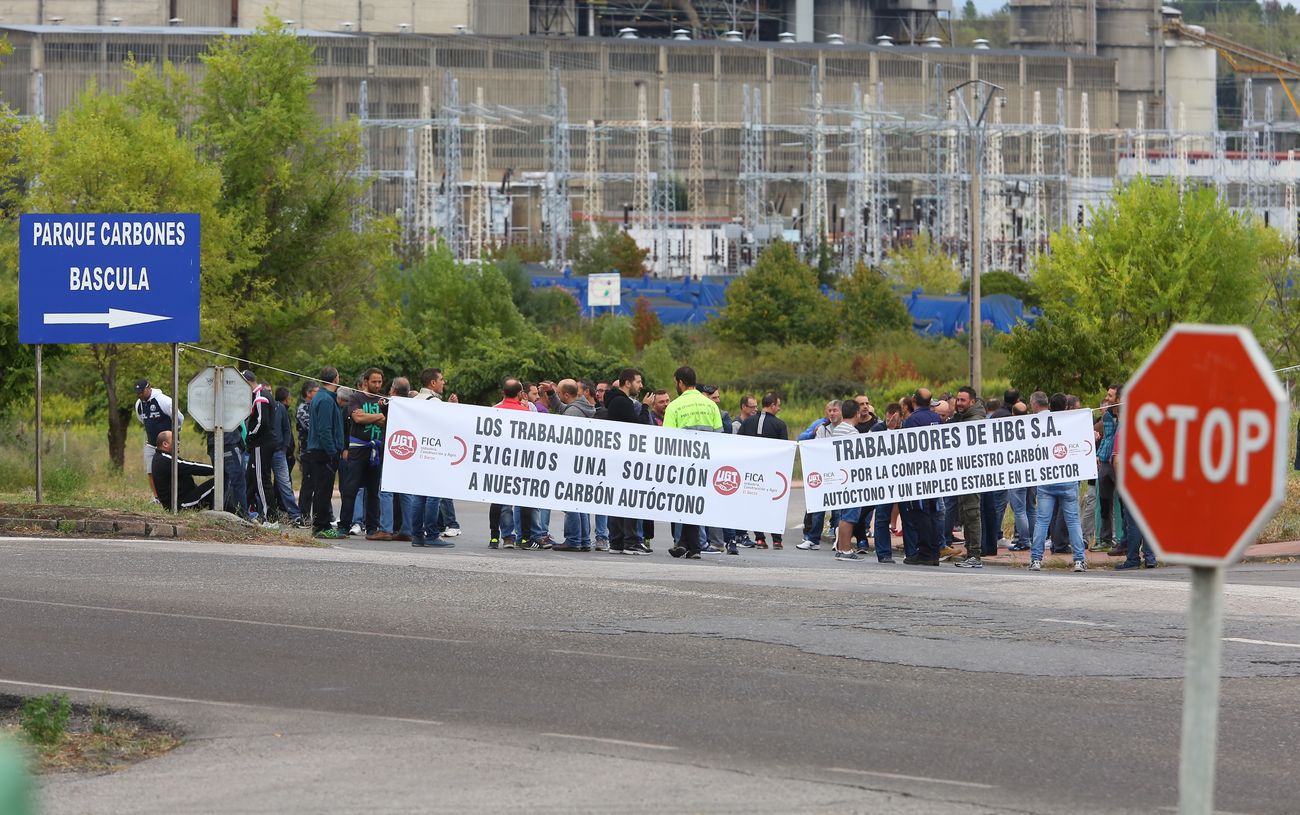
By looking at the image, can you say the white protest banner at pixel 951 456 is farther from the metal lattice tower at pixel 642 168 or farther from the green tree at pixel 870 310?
the metal lattice tower at pixel 642 168

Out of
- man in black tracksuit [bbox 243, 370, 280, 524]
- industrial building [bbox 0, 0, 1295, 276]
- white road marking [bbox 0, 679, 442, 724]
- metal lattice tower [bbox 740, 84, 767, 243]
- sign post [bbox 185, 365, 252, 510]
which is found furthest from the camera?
industrial building [bbox 0, 0, 1295, 276]

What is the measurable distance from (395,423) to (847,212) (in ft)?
289

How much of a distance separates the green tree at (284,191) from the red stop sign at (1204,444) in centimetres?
3250

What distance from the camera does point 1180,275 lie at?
42938 mm

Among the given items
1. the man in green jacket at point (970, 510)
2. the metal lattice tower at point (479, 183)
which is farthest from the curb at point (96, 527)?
the metal lattice tower at point (479, 183)

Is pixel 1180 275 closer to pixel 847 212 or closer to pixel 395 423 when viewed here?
pixel 395 423

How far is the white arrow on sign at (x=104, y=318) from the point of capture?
59.5 feet

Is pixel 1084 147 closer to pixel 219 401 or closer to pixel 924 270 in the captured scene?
pixel 924 270

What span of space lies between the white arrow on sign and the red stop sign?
15001mm

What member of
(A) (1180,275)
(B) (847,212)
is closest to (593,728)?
(A) (1180,275)

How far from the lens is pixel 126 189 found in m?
33.4

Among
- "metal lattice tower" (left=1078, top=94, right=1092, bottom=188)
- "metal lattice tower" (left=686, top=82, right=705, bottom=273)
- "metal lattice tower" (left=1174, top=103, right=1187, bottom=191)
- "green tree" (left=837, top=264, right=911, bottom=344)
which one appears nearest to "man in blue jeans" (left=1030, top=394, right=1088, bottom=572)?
"green tree" (left=837, top=264, right=911, bottom=344)

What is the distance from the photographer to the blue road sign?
59.5 feet

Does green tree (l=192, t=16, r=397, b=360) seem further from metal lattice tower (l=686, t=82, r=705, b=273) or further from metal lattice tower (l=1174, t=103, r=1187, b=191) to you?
metal lattice tower (l=686, t=82, r=705, b=273)
